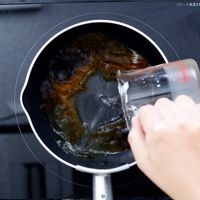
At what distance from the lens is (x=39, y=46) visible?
3.24 feet

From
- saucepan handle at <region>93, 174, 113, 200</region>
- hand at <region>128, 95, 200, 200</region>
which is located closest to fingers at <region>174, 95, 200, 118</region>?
hand at <region>128, 95, 200, 200</region>

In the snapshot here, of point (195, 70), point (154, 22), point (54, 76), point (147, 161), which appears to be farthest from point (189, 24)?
point (147, 161)

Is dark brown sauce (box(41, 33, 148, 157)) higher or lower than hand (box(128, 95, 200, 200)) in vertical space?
higher

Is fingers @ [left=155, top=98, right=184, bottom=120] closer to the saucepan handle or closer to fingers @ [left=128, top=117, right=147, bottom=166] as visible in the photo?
fingers @ [left=128, top=117, right=147, bottom=166]

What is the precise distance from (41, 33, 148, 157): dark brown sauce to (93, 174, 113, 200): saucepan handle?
0.30 feet

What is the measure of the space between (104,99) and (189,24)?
0.25m

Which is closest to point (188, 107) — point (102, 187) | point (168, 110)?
point (168, 110)

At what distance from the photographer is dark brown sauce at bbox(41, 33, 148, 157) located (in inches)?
40.5

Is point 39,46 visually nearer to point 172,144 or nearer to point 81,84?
point 81,84

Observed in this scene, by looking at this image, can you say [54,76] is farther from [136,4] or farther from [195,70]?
[195,70]

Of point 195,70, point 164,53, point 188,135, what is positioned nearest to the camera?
point 188,135

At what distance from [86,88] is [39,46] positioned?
14 centimetres

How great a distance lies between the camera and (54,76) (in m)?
1.04

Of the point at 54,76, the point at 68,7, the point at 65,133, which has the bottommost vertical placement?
the point at 65,133
